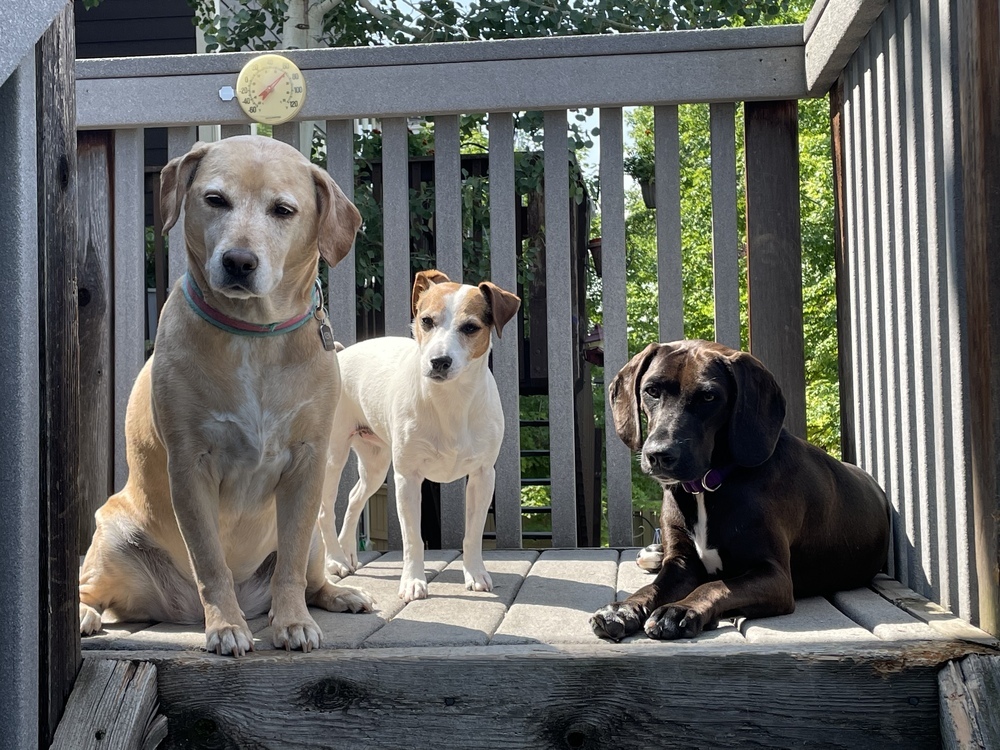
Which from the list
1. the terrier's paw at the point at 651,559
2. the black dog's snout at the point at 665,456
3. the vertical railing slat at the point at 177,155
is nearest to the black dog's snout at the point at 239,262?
the black dog's snout at the point at 665,456

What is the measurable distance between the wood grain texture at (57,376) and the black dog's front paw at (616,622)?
54.3 inches

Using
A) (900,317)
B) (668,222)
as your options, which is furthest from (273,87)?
(900,317)

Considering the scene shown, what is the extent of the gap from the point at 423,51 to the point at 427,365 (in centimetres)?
156

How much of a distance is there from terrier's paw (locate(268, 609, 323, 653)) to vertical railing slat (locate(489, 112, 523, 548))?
195 centimetres

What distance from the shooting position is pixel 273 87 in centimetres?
456

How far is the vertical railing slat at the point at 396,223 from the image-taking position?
15.6 feet

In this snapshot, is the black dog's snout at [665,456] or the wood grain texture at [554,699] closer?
the wood grain texture at [554,699]

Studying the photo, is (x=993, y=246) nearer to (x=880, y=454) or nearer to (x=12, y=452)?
(x=880, y=454)

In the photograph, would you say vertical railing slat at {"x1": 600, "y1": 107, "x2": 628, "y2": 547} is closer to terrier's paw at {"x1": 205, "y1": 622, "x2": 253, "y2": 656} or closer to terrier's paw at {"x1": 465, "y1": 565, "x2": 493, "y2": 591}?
terrier's paw at {"x1": 465, "y1": 565, "x2": 493, "y2": 591}

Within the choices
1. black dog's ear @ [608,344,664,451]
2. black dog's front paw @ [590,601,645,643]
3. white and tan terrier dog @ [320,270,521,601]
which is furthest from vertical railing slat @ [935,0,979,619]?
white and tan terrier dog @ [320,270,521,601]

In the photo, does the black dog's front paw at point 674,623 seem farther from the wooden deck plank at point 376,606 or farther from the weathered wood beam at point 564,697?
the wooden deck plank at point 376,606

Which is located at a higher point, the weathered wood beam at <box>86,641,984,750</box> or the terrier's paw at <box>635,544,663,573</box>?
the terrier's paw at <box>635,544,663,573</box>

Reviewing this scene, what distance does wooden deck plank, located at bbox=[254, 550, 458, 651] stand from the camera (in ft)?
9.34

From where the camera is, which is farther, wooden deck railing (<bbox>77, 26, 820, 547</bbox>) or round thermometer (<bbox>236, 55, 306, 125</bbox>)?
Answer: round thermometer (<bbox>236, 55, 306, 125</bbox>)
